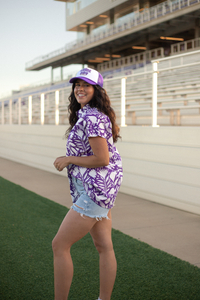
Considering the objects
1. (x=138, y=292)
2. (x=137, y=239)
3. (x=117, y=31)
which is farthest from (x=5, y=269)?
(x=117, y=31)

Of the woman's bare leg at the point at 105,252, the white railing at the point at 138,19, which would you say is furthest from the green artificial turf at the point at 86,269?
the white railing at the point at 138,19

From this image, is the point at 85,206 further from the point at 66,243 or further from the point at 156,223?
the point at 156,223

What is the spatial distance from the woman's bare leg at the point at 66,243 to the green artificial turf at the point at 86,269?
0.67 metres

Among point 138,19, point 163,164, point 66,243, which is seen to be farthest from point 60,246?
point 138,19

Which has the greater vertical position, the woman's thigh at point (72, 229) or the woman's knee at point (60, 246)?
the woman's thigh at point (72, 229)

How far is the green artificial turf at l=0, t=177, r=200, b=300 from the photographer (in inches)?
117

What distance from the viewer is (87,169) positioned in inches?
89.2

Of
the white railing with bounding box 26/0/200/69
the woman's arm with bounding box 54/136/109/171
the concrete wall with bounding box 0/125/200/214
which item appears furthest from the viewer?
the white railing with bounding box 26/0/200/69

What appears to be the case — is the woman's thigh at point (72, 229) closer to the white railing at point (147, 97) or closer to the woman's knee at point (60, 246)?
the woman's knee at point (60, 246)

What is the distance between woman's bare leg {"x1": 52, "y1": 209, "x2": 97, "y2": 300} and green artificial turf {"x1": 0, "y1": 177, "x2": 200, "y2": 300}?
670mm

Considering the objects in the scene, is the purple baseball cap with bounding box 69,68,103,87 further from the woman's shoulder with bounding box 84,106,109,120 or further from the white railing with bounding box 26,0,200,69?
the white railing with bounding box 26,0,200,69

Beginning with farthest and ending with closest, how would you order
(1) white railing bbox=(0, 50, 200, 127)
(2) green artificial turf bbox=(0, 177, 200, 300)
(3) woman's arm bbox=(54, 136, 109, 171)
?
(1) white railing bbox=(0, 50, 200, 127)
(2) green artificial turf bbox=(0, 177, 200, 300)
(3) woman's arm bbox=(54, 136, 109, 171)

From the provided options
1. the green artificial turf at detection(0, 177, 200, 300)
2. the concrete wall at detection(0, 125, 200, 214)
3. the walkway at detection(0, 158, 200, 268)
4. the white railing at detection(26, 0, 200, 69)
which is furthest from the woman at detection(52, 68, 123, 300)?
the white railing at detection(26, 0, 200, 69)

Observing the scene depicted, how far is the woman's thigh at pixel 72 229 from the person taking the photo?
2.27 meters
